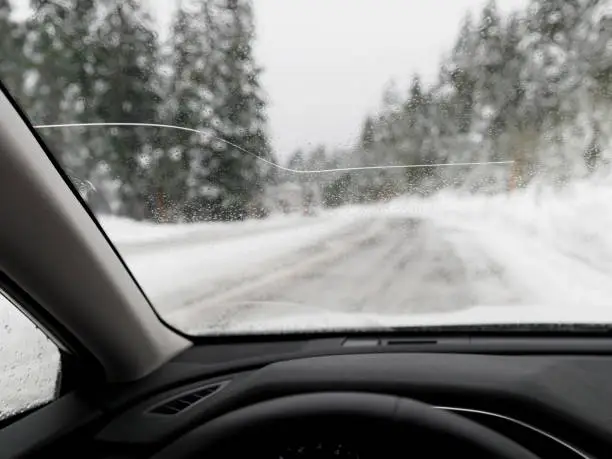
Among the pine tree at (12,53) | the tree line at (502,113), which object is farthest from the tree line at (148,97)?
the tree line at (502,113)

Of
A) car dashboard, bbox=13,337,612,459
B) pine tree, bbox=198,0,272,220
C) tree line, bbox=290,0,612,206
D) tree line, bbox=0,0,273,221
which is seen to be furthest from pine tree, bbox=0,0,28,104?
car dashboard, bbox=13,337,612,459

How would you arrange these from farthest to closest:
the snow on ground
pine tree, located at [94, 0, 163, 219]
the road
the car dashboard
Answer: the road, the snow on ground, pine tree, located at [94, 0, 163, 219], the car dashboard

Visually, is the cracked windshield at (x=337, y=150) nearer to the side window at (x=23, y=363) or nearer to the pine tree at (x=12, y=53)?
the pine tree at (x=12, y=53)

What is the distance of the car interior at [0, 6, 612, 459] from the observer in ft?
6.81

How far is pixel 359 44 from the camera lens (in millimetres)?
2631

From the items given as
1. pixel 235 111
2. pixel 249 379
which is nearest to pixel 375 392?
pixel 249 379

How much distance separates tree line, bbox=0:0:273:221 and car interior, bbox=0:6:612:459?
275 mm

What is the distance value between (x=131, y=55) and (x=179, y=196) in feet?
2.16

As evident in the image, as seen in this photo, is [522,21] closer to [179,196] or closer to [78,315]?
[179,196]

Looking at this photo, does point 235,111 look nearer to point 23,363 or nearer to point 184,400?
point 184,400

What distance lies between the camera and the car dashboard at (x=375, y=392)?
220 centimetres

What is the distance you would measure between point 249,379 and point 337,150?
3.68 feet

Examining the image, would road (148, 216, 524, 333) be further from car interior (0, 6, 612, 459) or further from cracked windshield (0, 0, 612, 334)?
car interior (0, 6, 612, 459)

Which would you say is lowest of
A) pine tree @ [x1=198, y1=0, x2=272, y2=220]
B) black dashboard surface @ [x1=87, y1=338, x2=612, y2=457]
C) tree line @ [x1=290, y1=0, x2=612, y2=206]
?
black dashboard surface @ [x1=87, y1=338, x2=612, y2=457]
